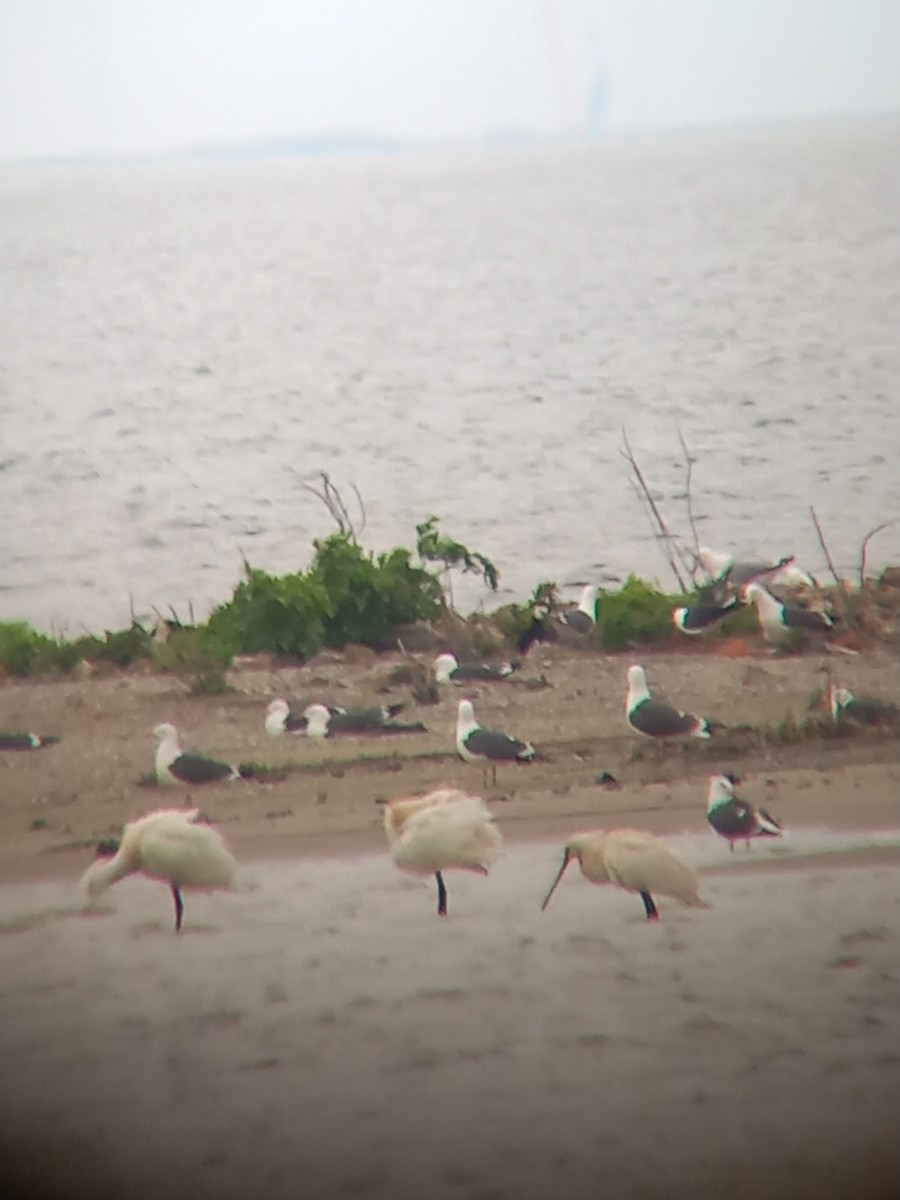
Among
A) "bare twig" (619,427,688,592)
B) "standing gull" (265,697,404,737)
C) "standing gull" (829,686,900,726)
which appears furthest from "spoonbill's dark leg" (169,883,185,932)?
"standing gull" (829,686,900,726)

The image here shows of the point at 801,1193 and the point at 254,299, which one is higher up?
the point at 254,299

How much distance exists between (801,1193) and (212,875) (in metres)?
1.14

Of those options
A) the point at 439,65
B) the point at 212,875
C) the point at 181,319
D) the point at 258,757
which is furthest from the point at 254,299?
→ the point at 212,875

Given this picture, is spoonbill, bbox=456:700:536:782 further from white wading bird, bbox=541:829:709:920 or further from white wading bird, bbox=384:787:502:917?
white wading bird, bbox=541:829:709:920

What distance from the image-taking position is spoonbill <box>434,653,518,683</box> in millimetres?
3039

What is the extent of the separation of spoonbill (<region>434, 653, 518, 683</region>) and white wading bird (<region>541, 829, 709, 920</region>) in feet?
1.09

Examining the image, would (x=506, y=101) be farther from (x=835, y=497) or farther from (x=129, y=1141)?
(x=129, y=1141)

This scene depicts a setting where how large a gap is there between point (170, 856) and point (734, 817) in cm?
100

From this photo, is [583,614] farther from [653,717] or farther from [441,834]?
[441,834]

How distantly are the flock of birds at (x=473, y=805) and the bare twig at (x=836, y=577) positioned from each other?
4 centimetres

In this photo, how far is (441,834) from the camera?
2930mm

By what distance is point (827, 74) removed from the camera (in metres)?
2.96

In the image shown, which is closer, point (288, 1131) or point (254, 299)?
point (288, 1131)

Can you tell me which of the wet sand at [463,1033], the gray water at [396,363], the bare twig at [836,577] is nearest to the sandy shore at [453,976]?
the wet sand at [463,1033]
